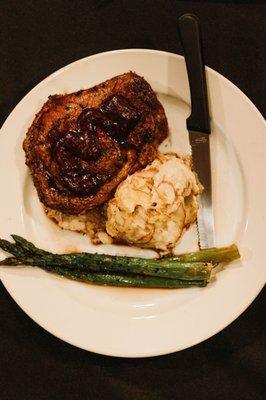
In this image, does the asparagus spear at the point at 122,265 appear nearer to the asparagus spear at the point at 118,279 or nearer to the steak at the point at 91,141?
the asparagus spear at the point at 118,279

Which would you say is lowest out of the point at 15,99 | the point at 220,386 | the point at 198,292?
the point at 220,386

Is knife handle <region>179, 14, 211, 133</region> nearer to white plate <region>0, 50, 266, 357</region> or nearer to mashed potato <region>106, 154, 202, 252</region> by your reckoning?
white plate <region>0, 50, 266, 357</region>

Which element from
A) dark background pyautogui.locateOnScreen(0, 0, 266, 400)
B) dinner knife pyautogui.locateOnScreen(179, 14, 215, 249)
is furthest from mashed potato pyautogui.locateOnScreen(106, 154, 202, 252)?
dark background pyautogui.locateOnScreen(0, 0, 266, 400)

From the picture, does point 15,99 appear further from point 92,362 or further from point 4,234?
point 92,362

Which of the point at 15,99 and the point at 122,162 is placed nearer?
the point at 122,162

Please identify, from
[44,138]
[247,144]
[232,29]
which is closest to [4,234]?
[44,138]

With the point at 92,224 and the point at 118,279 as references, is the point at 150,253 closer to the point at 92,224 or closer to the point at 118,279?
the point at 118,279
